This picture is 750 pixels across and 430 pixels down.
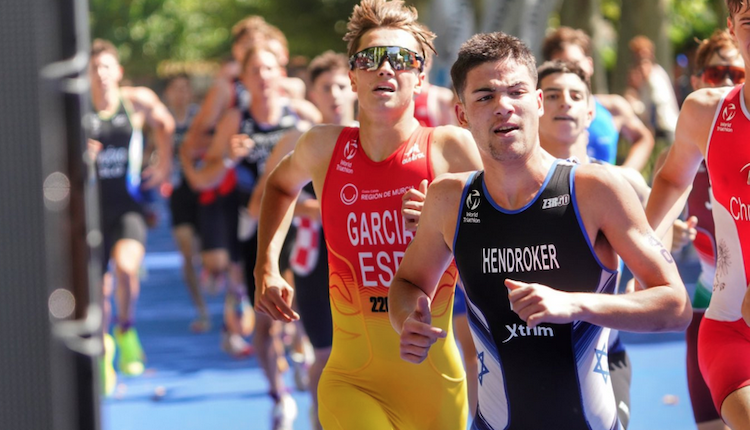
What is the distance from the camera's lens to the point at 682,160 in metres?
3.99

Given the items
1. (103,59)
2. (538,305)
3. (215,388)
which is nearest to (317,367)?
(215,388)

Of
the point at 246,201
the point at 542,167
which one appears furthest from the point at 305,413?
the point at 542,167

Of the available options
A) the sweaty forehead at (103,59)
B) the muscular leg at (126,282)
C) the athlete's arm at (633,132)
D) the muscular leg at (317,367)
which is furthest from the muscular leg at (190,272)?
the muscular leg at (317,367)

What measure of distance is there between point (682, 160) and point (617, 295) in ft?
4.42

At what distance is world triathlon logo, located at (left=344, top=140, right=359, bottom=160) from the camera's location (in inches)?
161

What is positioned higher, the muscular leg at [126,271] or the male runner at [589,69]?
the male runner at [589,69]

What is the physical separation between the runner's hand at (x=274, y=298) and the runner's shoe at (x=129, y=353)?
4507 millimetres

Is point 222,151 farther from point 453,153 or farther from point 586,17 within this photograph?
point 586,17

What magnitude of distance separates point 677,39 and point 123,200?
1273 inches

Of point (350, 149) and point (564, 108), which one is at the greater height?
point (564, 108)

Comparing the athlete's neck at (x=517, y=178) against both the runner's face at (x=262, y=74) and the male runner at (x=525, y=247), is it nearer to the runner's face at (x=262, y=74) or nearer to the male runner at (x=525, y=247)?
the male runner at (x=525, y=247)

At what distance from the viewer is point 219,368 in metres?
8.75

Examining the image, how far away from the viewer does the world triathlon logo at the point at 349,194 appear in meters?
4.02

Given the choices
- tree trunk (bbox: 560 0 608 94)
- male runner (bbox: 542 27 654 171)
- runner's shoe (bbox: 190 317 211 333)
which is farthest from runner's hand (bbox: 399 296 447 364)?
tree trunk (bbox: 560 0 608 94)
